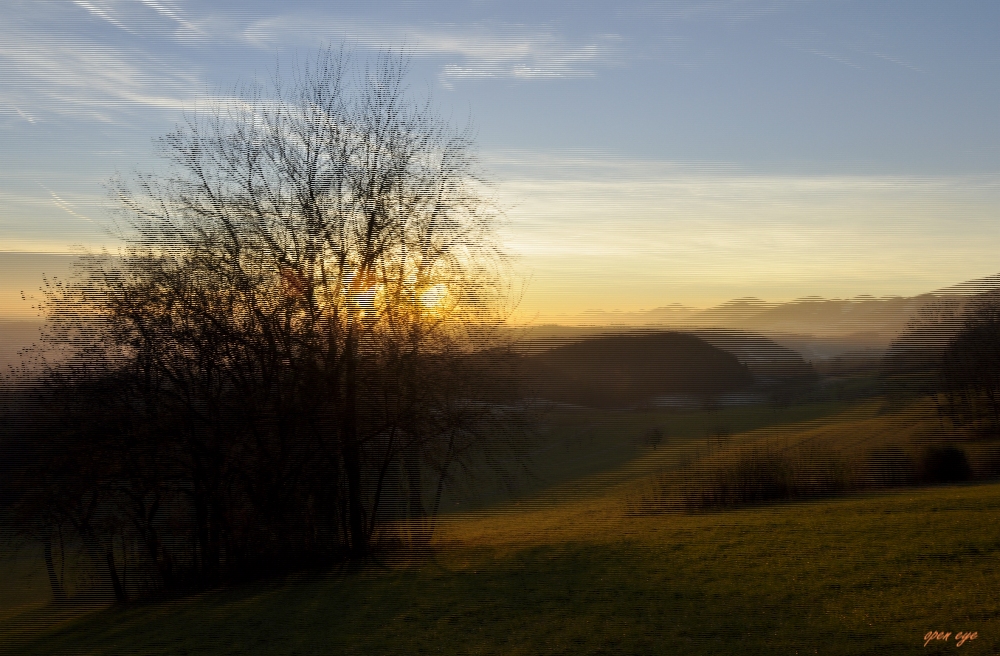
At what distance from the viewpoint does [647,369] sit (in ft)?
13.8

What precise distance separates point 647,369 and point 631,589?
140 centimetres

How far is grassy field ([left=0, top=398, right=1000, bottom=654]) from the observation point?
3561 millimetres

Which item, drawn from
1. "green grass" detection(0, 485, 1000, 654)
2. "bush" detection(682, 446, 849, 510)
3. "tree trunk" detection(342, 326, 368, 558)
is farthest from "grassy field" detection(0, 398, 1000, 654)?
"tree trunk" detection(342, 326, 368, 558)

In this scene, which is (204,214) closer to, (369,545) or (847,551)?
(369,545)

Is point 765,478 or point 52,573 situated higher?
point 765,478

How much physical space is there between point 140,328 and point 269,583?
2.32 meters

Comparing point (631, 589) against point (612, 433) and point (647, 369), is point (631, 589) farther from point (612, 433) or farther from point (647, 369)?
point (647, 369)

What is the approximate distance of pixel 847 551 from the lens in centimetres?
428

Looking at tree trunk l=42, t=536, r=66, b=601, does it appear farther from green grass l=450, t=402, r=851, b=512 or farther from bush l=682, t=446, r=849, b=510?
bush l=682, t=446, r=849, b=510

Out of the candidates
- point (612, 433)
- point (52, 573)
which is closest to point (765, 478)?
point (612, 433)

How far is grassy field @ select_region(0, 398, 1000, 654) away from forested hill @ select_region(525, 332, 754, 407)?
31 cm

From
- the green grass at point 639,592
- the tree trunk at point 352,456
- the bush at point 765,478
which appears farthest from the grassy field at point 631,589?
the tree trunk at point 352,456

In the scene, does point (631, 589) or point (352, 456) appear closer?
point (631, 589)

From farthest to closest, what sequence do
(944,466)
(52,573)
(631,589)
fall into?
(52,573), (631,589), (944,466)
